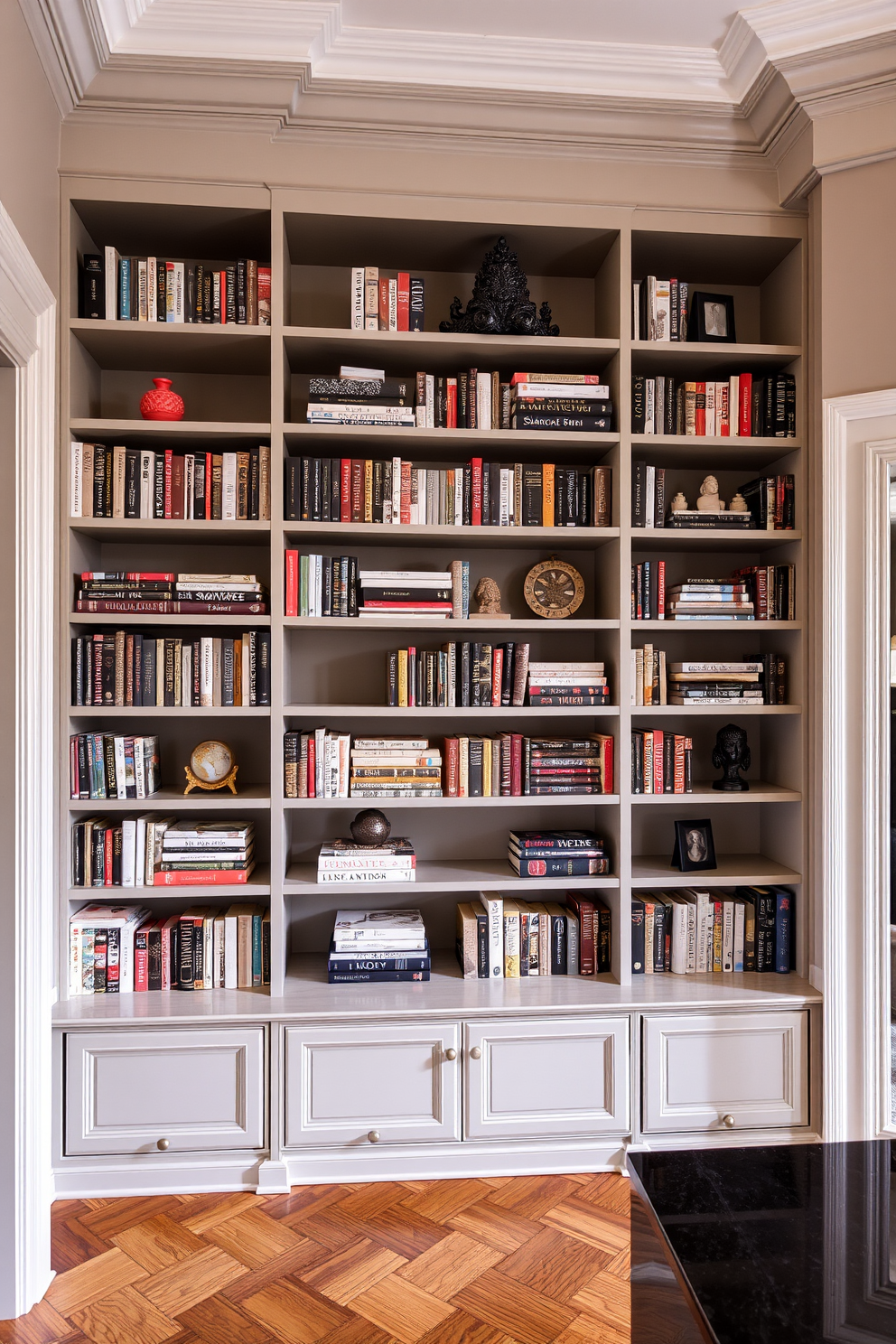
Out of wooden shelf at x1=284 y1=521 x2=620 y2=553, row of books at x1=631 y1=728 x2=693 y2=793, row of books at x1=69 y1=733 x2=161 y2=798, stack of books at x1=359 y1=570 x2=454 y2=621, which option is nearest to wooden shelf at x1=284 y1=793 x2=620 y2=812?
row of books at x1=631 y1=728 x2=693 y2=793

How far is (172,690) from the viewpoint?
7.61ft

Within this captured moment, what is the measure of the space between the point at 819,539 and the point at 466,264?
→ 4.54 feet

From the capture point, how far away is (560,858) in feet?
8.02

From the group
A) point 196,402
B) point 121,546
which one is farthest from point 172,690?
point 196,402

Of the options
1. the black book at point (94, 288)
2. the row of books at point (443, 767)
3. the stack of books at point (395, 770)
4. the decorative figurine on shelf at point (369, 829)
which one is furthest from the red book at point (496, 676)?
the black book at point (94, 288)

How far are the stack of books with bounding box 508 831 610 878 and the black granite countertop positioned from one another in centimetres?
136

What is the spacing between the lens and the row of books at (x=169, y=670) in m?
2.28

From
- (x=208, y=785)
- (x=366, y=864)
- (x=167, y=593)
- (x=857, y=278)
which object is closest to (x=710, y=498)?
(x=857, y=278)

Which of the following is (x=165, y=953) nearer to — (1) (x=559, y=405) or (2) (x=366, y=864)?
(2) (x=366, y=864)

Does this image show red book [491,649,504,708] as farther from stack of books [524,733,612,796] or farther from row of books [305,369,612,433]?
row of books [305,369,612,433]

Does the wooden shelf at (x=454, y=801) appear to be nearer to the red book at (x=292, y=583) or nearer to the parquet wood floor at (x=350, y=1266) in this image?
the red book at (x=292, y=583)

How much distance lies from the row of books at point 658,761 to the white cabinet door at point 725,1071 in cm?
64

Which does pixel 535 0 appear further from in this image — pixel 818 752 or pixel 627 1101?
pixel 627 1101

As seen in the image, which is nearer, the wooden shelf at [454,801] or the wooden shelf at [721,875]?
the wooden shelf at [454,801]
